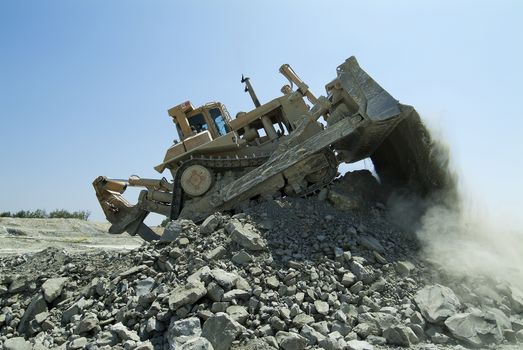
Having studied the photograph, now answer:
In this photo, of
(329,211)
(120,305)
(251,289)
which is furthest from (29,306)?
(329,211)

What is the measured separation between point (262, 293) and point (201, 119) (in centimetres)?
498

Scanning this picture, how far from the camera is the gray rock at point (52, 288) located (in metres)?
5.14

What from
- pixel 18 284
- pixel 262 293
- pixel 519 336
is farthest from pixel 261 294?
pixel 18 284

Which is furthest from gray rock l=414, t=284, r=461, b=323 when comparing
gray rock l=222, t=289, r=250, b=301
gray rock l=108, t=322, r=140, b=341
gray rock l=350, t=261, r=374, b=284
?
gray rock l=108, t=322, r=140, b=341

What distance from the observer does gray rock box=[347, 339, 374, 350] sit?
3.41 meters

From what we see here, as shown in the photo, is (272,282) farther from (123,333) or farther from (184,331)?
(123,333)

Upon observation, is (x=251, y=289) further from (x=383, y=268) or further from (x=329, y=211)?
(x=329, y=211)

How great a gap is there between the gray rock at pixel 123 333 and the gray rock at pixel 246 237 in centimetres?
166

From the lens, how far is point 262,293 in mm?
4293

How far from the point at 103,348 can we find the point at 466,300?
3.82 metres

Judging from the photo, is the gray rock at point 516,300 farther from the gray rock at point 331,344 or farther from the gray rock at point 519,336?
the gray rock at point 331,344

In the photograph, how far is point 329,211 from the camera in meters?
6.21

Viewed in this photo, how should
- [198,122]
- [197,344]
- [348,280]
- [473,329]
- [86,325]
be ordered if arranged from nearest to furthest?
1. [197,344]
2. [473,329]
3. [86,325]
4. [348,280]
5. [198,122]

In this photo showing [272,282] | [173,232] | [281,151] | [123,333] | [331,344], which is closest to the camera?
[331,344]
